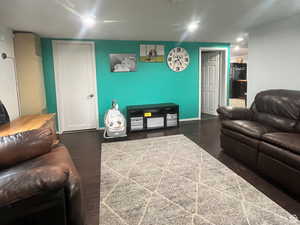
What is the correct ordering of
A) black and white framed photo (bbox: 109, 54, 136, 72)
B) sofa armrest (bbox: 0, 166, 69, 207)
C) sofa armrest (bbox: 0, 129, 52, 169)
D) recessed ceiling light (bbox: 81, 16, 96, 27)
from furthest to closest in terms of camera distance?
black and white framed photo (bbox: 109, 54, 136, 72) < recessed ceiling light (bbox: 81, 16, 96, 27) < sofa armrest (bbox: 0, 129, 52, 169) < sofa armrest (bbox: 0, 166, 69, 207)

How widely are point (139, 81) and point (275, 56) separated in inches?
115

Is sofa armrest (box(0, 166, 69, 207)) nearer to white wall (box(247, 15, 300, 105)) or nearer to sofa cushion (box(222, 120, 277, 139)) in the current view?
sofa cushion (box(222, 120, 277, 139))

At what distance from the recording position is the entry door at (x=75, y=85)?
14.4 ft

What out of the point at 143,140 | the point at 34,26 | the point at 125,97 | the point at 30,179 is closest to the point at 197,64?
the point at 125,97

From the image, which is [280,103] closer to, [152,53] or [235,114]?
[235,114]

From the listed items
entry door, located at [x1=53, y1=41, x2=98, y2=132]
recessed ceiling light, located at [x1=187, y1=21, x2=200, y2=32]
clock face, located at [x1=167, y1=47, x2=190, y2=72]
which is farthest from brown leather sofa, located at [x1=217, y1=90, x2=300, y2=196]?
entry door, located at [x1=53, y1=41, x2=98, y2=132]

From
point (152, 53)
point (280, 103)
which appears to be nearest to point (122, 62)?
point (152, 53)

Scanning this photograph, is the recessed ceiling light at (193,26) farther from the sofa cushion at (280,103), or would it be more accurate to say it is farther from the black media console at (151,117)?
the black media console at (151,117)

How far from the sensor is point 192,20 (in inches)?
124

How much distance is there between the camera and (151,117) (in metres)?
4.58

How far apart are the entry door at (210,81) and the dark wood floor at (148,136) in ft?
2.80

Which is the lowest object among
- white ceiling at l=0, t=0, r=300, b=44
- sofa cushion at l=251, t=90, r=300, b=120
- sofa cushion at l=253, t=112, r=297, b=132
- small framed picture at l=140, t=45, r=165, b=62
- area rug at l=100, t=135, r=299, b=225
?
area rug at l=100, t=135, r=299, b=225

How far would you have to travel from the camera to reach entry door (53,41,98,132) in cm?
439

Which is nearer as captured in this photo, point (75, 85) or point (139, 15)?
point (139, 15)
